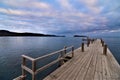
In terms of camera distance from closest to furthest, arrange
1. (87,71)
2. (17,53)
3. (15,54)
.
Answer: (87,71) → (15,54) → (17,53)

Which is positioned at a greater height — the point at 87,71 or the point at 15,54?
the point at 87,71

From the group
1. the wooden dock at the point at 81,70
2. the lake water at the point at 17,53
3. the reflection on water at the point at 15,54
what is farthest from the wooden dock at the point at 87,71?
the reflection on water at the point at 15,54

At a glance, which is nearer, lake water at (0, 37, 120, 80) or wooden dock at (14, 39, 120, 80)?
wooden dock at (14, 39, 120, 80)

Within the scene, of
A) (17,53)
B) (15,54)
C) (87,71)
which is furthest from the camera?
(17,53)

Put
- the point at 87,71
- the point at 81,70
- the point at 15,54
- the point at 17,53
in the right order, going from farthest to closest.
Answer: the point at 17,53
the point at 15,54
the point at 81,70
the point at 87,71

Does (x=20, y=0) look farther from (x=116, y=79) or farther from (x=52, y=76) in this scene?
(x=116, y=79)

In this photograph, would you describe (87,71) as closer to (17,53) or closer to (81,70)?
(81,70)

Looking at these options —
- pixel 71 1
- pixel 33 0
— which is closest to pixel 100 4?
pixel 71 1

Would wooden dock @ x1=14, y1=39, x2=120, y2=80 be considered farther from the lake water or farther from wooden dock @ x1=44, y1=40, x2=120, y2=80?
A: the lake water

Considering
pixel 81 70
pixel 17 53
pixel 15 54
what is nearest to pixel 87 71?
pixel 81 70

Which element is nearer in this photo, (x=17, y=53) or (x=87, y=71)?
(x=87, y=71)

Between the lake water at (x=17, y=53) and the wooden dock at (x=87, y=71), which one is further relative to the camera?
the lake water at (x=17, y=53)

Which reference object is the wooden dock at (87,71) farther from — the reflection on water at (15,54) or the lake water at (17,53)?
the reflection on water at (15,54)

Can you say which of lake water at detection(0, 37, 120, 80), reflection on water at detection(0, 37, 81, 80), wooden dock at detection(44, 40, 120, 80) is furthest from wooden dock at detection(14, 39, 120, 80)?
reflection on water at detection(0, 37, 81, 80)
